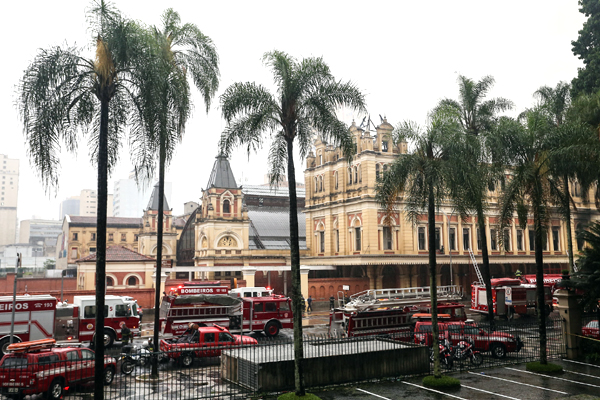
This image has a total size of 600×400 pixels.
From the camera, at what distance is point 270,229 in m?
68.4

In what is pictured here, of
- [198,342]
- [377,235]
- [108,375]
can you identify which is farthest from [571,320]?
[377,235]

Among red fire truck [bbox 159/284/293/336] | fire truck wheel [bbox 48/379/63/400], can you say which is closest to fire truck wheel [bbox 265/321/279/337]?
red fire truck [bbox 159/284/293/336]

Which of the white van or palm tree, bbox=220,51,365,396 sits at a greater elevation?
palm tree, bbox=220,51,365,396

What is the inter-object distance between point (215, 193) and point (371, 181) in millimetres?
19476

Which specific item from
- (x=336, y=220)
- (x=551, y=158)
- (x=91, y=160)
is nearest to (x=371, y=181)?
(x=336, y=220)

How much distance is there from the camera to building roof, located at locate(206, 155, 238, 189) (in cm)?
6156

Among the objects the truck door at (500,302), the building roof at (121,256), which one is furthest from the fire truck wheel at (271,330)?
the building roof at (121,256)

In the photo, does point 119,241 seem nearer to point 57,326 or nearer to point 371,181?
point 371,181

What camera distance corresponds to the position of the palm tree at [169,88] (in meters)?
14.0

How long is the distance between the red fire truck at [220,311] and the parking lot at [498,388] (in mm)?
12353

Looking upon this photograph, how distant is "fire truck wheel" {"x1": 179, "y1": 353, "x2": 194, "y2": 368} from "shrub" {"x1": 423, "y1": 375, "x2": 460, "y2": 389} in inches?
417

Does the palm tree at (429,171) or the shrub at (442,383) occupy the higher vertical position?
the palm tree at (429,171)

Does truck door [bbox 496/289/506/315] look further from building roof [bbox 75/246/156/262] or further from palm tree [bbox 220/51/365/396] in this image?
building roof [bbox 75/246/156/262]

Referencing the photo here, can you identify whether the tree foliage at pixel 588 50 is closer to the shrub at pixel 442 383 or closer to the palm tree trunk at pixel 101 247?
the shrub at pixel 442 383
